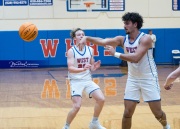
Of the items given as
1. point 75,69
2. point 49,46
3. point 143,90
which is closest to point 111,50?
point 143,90

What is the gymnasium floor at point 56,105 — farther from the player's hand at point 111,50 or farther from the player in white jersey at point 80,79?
the player's hand at point 111,50

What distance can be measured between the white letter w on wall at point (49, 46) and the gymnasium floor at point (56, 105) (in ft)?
15.7

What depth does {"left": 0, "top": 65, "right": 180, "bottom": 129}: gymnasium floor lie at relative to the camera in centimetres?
840

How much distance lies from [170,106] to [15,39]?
42.0ft

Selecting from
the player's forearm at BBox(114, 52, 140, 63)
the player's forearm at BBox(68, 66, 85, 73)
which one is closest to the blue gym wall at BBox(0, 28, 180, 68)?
the player's forearm at BBox(68, 66, 85, 73)

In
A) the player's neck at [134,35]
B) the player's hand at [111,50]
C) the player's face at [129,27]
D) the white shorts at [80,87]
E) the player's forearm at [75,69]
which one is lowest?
the white shorts at [80,87]

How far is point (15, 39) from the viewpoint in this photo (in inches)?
852

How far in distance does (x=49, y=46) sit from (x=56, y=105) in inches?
455

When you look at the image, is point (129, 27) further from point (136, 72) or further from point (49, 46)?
point (49, 46)

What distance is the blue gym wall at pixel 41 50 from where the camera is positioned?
21.6m

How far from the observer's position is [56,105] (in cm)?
1064

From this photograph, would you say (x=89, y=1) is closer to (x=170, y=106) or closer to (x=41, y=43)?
(x=41, y=43)

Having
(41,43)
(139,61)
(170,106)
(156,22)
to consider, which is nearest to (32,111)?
(170,106)

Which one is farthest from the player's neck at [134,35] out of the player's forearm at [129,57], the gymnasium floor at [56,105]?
the gymnasium floor at [56,105]
